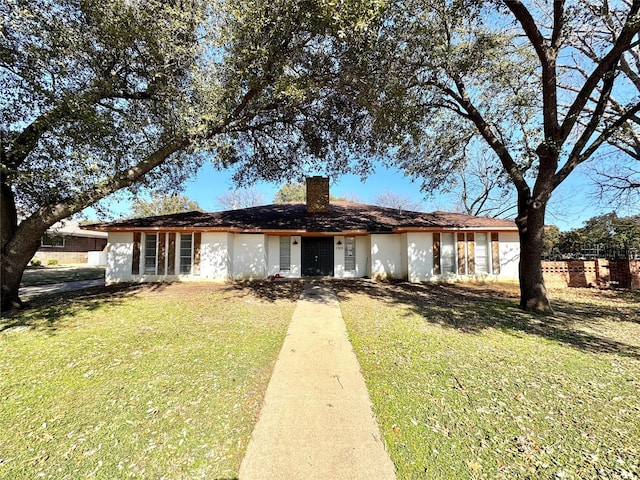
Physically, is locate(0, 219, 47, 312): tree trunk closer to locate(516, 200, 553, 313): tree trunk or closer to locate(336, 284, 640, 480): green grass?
locate(336, 284, 640, 480): green grass

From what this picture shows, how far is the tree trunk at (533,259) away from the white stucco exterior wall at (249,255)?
10.2 meters

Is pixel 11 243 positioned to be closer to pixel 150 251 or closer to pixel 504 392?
pixel 150 251

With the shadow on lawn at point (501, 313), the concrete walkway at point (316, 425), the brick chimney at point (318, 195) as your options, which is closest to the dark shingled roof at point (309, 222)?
the brick chimney at point (318, 195)

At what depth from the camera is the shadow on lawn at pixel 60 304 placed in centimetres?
632

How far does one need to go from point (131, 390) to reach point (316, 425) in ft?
7.91

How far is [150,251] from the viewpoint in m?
12.6

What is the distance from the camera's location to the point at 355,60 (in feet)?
22.9

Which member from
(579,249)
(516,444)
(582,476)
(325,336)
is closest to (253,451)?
(516,444)

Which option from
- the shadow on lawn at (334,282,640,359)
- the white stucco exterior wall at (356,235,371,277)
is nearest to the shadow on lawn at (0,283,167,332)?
the shadow on lawn at (334,282,640,359)

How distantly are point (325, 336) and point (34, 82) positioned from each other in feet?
29.0

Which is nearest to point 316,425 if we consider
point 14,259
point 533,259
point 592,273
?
point 533,259

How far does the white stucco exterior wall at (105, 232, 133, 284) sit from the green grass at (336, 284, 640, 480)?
10958 millimetres

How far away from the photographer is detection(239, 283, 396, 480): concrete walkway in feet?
7.37

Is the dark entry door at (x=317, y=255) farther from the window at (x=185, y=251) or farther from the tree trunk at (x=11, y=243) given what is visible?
the tree trunk at (x=11, y=243)
